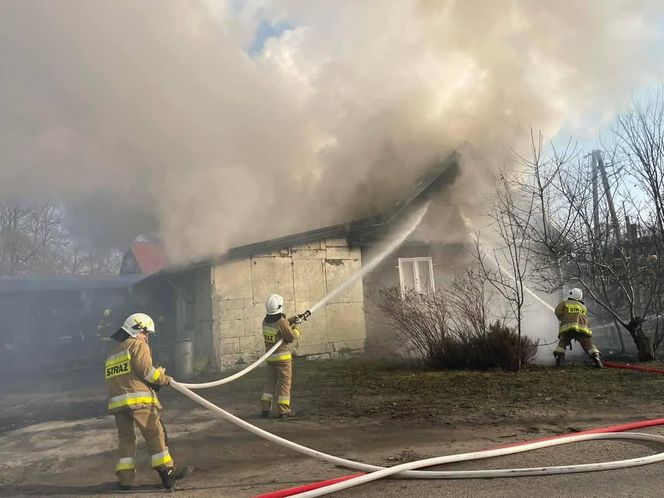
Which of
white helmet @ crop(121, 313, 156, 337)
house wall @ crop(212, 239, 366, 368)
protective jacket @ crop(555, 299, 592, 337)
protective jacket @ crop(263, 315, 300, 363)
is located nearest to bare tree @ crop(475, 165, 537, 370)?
protective jacket @ crop(555, 299, 592, 337)

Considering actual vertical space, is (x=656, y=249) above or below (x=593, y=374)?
above

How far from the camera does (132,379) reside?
414 centimetres

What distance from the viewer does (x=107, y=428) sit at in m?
6.13

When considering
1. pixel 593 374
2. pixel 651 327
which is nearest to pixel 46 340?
pixel 593 374

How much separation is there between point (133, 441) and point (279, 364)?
2.27 m

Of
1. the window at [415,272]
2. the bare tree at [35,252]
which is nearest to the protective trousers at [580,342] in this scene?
the window at [415,272]

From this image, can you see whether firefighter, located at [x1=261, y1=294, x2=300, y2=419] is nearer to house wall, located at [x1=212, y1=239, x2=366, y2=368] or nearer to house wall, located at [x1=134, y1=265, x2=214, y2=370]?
house wall, located at [x1=212, y1=239, x2=366, y2=368]

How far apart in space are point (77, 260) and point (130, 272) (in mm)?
8420

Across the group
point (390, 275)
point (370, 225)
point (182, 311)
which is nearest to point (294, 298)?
point (370, 225)

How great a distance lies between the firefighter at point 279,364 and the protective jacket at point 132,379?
2113 millimetres

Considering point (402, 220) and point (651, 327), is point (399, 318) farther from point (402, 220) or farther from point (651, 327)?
point (651, 327)

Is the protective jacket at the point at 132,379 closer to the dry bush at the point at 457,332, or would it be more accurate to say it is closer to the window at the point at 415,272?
the dry bush at the point at 457,332

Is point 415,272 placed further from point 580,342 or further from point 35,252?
point 35,252

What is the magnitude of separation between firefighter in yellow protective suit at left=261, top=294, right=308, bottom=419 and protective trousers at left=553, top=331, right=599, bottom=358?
16.7 ft
